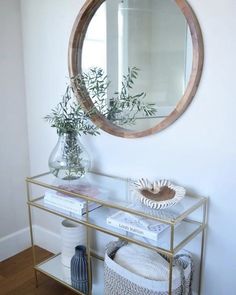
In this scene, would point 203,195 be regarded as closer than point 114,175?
Yes

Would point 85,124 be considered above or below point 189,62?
below

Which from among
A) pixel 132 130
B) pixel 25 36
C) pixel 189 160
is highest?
pixel 25 36

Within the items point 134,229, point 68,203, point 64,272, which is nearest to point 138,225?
point 134,229

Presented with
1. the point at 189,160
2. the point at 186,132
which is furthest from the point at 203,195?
the point at 186,132

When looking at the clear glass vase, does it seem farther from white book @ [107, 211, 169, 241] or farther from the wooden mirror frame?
white book @ [107, 211, 169, 241]

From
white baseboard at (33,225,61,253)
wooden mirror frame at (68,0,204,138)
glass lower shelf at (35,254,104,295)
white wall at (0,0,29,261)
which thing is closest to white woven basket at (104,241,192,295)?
glass lower shelf at (35,254,104,295)

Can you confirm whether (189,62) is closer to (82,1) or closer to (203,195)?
(203,195)

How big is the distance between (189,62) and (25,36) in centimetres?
127

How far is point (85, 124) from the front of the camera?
74.6 inches

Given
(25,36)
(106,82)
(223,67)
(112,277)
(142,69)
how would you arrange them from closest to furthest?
(223,67)
(112,277)
(142,69)
(106,82)
(25,36)

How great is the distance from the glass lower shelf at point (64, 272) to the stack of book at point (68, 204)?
0.47m

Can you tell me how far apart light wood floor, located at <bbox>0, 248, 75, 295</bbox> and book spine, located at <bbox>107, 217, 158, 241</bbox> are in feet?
2.55

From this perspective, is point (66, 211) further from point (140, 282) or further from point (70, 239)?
point (140, 282)

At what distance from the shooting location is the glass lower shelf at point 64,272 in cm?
196
